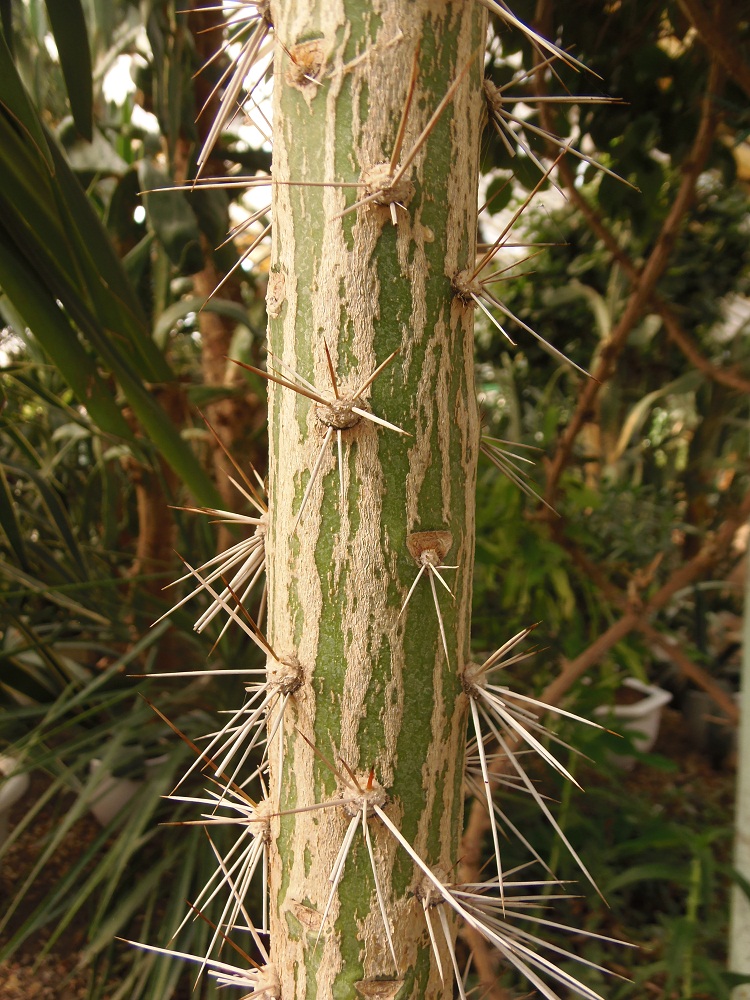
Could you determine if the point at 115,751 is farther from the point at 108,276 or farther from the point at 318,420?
the point at 318,420

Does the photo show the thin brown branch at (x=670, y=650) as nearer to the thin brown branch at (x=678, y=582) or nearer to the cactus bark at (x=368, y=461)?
the thin brown branch at (x=678, y=582)

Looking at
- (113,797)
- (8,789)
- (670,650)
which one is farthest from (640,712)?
(8,789)

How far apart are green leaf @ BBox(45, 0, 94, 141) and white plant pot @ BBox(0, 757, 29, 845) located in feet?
2.71

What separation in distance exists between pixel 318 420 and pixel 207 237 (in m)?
0.80

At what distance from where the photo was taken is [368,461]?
1.15ft

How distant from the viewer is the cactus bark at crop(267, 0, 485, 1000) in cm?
34

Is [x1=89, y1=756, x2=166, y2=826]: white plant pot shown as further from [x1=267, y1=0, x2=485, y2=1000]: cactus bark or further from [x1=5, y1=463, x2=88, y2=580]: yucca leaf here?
[x1=267, y1=0, x2=485, y2=1000]: cactus bark

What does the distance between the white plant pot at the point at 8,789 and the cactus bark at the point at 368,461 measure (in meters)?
0.76

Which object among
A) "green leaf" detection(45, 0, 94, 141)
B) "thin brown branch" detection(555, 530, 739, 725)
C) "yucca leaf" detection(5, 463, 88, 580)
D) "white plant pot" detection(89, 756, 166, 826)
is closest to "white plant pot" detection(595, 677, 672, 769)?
"thin brown branch" detection(555, 530, 739, 725)

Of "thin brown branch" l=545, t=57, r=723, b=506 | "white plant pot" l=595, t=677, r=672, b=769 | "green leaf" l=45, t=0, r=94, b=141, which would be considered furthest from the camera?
"white plant pot" l=595, t=677, r=672, b=769

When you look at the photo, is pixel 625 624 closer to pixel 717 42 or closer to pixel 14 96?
pixel 717 42

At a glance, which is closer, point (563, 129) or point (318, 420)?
point (318, 420)

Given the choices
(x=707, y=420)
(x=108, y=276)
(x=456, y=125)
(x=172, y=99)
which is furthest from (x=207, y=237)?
(x=707, y=420)

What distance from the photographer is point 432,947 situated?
389 millimetres
